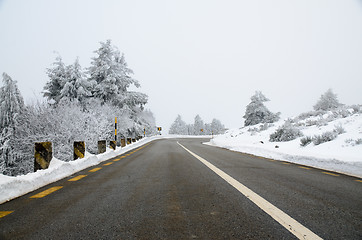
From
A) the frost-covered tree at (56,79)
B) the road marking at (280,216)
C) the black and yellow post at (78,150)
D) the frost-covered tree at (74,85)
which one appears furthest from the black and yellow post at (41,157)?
the frost-covered tree at (56,79)

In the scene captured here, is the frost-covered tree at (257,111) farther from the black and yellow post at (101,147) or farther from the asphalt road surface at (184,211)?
the asphalt road surface at (184,211)

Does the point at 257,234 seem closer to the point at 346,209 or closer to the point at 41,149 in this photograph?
the point at 346,209

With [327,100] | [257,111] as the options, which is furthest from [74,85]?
[327,100]

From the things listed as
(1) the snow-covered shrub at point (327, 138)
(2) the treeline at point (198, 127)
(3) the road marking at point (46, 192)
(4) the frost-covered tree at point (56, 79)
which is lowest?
(3) the road marking at point (46, 192)

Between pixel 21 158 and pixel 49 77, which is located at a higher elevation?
pixel 49 77

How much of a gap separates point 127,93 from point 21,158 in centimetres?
1603

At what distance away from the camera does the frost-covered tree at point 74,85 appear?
74.4 ft

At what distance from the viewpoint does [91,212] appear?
228 centimetres

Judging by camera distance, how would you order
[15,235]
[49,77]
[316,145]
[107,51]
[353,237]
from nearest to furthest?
[353,237], [15,235], [316,145], [49,77], [107,51]

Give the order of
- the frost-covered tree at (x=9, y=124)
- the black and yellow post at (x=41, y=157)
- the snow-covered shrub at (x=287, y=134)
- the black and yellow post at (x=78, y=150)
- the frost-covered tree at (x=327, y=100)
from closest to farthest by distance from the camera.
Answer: the black and yellow post at (x=41, y=157)
the black and yellow post at (x=78, y=150)
the snow-covered shrub at (x=287, y=134)
the frost-covered tree at (x=9, y=124)
the frost-covered tree at (x=327, y=100)

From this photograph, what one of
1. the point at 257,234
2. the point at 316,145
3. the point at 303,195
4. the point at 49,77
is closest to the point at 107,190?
the point at 257,234

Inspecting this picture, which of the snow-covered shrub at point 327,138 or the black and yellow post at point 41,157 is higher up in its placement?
the snow-covered shrub at point 327,138

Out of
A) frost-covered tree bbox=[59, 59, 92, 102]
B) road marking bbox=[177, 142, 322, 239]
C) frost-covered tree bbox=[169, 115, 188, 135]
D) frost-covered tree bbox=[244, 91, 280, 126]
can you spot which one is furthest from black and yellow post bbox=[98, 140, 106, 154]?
frost-covered tree bbox=[169, 115, 188, 135]

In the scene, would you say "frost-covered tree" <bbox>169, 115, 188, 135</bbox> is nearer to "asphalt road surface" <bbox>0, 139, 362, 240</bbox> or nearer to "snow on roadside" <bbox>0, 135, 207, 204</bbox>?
"snow on roadside" <bbox>0, 135, 207, 204</bbox>
